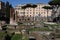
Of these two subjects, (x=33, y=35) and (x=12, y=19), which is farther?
(x=12, y=19)

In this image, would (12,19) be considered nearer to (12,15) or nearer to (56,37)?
(12,15)

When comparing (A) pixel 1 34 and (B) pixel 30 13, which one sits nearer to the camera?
(A) pixel 1 34

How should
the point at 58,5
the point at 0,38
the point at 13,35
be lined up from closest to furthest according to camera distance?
the point at 0,38 → the point at 13,35 → the point at 58,5

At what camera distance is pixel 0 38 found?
435 inches

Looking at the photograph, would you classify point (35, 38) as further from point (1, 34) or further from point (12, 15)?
point (12, 15)

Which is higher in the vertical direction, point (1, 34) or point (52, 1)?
point (52, 1)

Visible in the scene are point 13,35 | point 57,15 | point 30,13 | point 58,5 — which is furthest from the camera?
point 30,13

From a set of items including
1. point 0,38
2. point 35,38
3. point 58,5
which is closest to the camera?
point 35,38

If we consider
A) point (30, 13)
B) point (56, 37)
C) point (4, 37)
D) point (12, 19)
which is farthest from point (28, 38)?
point (30, 13)

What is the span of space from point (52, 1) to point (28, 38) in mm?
25103

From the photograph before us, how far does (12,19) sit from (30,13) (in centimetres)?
4315

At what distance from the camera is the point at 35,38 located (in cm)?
998

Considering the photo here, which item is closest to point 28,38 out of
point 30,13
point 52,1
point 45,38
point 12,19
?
point 45,38

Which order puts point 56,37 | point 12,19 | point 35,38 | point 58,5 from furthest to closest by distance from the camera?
1. point 58,5
2. point 12,19
3. point 35,38
4. point 56,37
